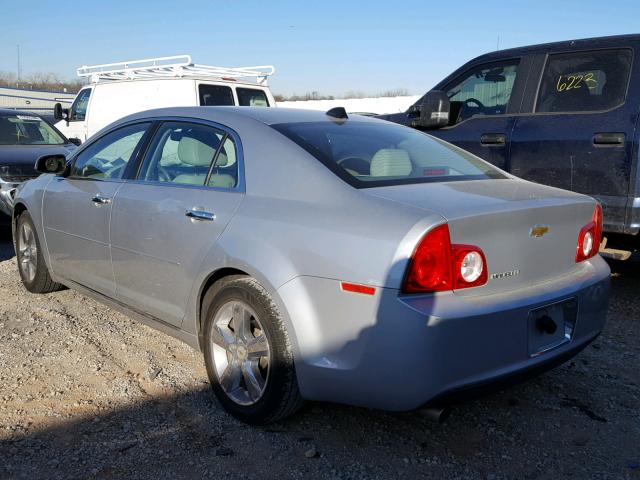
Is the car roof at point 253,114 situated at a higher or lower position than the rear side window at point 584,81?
lower

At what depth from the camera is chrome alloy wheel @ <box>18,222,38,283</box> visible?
522cm

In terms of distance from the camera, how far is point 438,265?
101 inches

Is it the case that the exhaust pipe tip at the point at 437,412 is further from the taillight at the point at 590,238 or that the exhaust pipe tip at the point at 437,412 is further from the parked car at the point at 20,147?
the parked car at the point at 20,147

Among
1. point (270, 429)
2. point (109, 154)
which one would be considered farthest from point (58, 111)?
point (270, 429)

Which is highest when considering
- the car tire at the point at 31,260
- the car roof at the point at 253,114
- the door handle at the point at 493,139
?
the car roof at the point at 253,114

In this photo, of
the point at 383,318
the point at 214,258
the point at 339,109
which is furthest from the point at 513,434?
the point at 339,109

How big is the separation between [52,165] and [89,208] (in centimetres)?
79

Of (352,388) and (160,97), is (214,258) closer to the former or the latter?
(352,388)

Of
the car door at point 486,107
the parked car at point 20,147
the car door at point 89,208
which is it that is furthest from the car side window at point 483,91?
the parked car at point 20,147

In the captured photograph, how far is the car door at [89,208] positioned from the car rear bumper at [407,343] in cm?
175

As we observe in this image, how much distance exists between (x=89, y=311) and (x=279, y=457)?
2.59 m

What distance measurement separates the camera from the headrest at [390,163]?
323 cm

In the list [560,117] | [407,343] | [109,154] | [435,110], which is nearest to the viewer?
[407,343]

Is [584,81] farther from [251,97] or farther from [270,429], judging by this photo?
[251,97]
